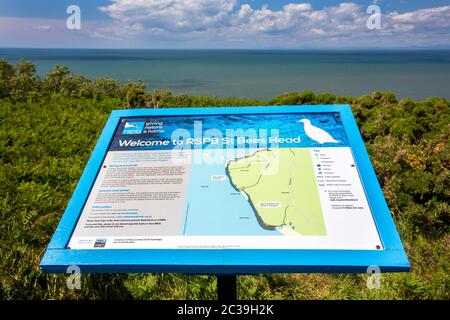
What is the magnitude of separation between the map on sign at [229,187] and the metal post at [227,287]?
0.29 metres

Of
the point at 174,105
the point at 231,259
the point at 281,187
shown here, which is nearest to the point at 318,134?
the point at 281,187

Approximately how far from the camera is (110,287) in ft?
10.6

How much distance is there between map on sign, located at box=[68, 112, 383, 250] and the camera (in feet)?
6.88

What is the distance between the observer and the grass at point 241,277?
126 inches

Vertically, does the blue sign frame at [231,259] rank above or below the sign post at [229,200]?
below

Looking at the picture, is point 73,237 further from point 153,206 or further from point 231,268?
point 231,268

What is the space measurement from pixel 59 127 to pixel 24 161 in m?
1.31

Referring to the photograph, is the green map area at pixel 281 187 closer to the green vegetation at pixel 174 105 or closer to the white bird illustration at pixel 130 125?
the white bird illustration at pixel 130 125

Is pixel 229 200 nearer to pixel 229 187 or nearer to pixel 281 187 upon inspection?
pixel 229 187

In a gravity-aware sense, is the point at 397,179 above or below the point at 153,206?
below

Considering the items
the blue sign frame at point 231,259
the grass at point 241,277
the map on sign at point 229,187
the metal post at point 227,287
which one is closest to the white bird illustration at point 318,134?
the map on sign at point 229,187

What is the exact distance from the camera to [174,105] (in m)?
7.71

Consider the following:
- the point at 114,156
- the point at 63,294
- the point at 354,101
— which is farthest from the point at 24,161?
the point at 354,101

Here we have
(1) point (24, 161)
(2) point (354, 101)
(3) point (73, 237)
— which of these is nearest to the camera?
(3) point (73, 237)
